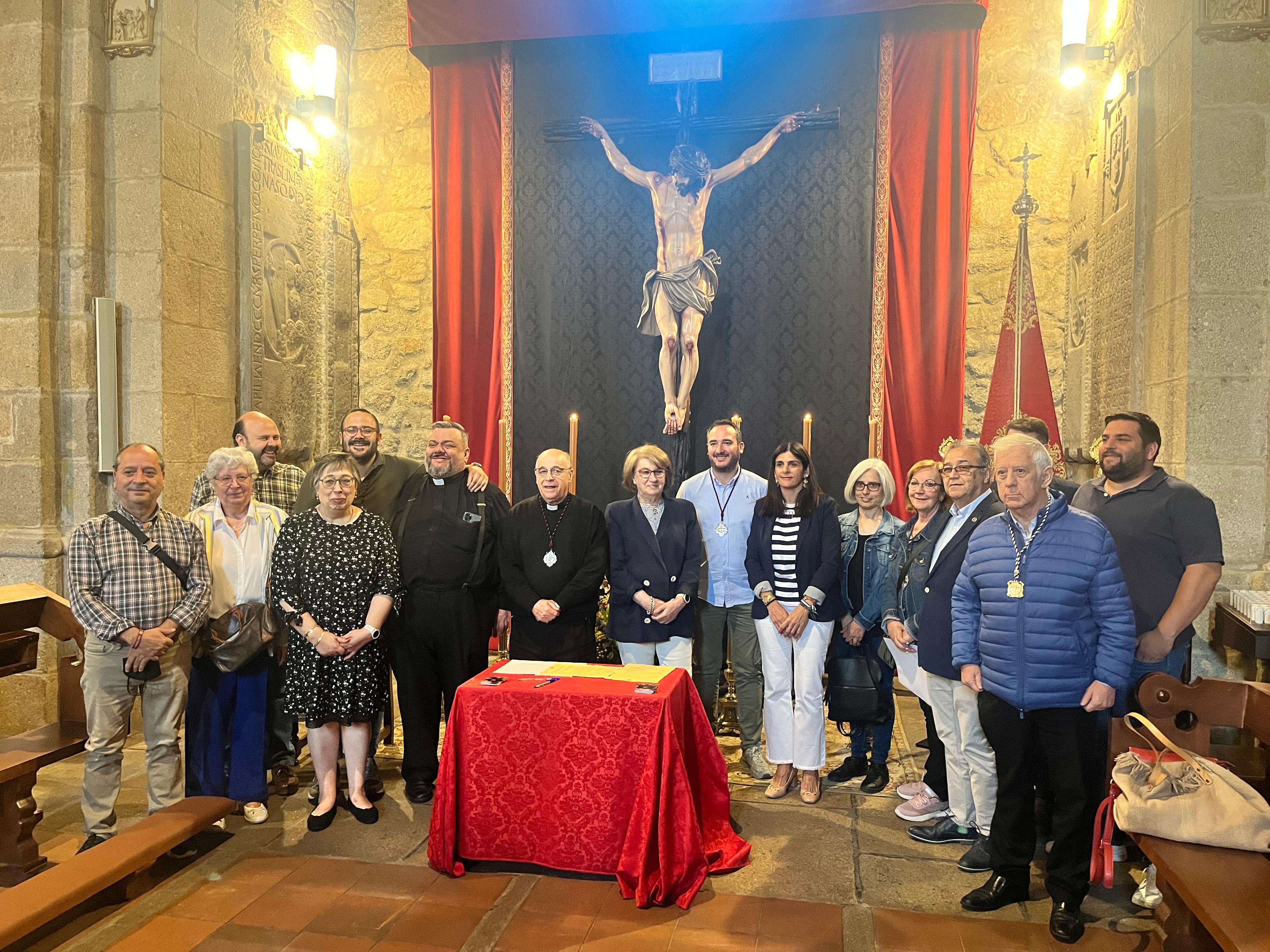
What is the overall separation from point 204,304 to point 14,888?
3.51m

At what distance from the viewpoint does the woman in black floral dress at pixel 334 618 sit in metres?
3.55

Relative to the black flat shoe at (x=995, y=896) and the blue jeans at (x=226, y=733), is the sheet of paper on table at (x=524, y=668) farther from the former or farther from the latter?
the black flat shoe at (x=995, y=896)

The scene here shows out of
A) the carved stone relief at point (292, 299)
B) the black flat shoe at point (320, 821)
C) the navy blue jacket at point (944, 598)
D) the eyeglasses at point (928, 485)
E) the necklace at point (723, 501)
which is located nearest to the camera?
the navy blue jacket at point (944, 598)

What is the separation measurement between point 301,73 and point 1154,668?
6.26 meters

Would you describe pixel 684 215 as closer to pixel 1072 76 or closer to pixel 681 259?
pixel 681 259

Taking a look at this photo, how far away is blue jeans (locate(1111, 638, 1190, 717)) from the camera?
3184 mm

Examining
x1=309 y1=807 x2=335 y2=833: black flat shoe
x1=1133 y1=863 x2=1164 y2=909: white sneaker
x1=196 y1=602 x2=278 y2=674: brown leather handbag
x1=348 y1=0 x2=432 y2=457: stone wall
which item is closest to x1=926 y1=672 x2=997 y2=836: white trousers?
x1=1133 y1=863 x2=1164 y2=909: white sneaker

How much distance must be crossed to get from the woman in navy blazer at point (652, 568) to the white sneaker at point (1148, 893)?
1.78 m

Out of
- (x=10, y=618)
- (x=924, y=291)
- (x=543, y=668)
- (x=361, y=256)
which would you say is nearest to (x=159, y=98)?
(x=361, y=256)

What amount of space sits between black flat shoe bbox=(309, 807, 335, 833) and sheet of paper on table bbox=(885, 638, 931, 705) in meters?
2.28

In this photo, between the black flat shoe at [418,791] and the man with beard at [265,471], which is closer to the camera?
the black flat shoe at [418,791]

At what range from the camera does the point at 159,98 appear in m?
4.93

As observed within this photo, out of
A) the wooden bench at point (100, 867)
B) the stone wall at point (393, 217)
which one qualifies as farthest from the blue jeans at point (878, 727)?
the stone wall at point (393, 217)

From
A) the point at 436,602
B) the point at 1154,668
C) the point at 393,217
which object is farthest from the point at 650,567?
the point at 393,217
